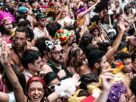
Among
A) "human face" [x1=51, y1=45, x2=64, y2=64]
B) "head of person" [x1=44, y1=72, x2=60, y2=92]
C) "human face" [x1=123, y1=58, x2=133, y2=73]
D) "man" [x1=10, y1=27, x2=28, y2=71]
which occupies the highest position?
Answer: "man" [x1=10, y1=27, x2=28, y2=71]

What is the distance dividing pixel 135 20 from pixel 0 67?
5.68 metres

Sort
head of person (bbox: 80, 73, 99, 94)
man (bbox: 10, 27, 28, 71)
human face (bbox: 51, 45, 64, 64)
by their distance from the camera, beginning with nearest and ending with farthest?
head of person (bbox: 80, 73, 99, 94) < man (bbox: 10, 27, 28, 71) < human face (bbox: 51, 45, 64, 64)

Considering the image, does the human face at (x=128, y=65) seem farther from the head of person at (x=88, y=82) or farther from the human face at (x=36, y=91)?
the human face at (x=36, y=91)

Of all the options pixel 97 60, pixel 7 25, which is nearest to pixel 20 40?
pixel 97 60

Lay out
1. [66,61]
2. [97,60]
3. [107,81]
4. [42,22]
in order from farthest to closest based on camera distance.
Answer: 1. [42,22]
2. [66,61]
3. [97,60]
4. [107,81]

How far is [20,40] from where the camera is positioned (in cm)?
564

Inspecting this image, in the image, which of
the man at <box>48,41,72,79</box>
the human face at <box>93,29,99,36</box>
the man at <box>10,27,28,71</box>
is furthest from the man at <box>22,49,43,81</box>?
the human face at <box>93,29,99,36</box>

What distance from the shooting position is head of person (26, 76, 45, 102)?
→ 4.07m

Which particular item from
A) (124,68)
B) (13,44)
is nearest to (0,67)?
(13,44)

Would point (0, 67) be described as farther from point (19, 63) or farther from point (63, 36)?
point (63, 36)

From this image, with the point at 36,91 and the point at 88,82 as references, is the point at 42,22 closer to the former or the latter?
the point at 88,82

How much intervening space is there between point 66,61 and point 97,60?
0.64 metres

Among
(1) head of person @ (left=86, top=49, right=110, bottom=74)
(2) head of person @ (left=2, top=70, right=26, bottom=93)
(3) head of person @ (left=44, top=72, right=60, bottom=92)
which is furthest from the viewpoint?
(1) head of person @ (left=86, top=49, right=110, bottom=74)

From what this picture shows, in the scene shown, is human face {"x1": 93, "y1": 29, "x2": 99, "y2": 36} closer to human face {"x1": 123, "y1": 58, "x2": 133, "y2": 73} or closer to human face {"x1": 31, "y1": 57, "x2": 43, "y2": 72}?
human face {"x1": 123, "y1": 58, "x2": 133, "y2": 73}
